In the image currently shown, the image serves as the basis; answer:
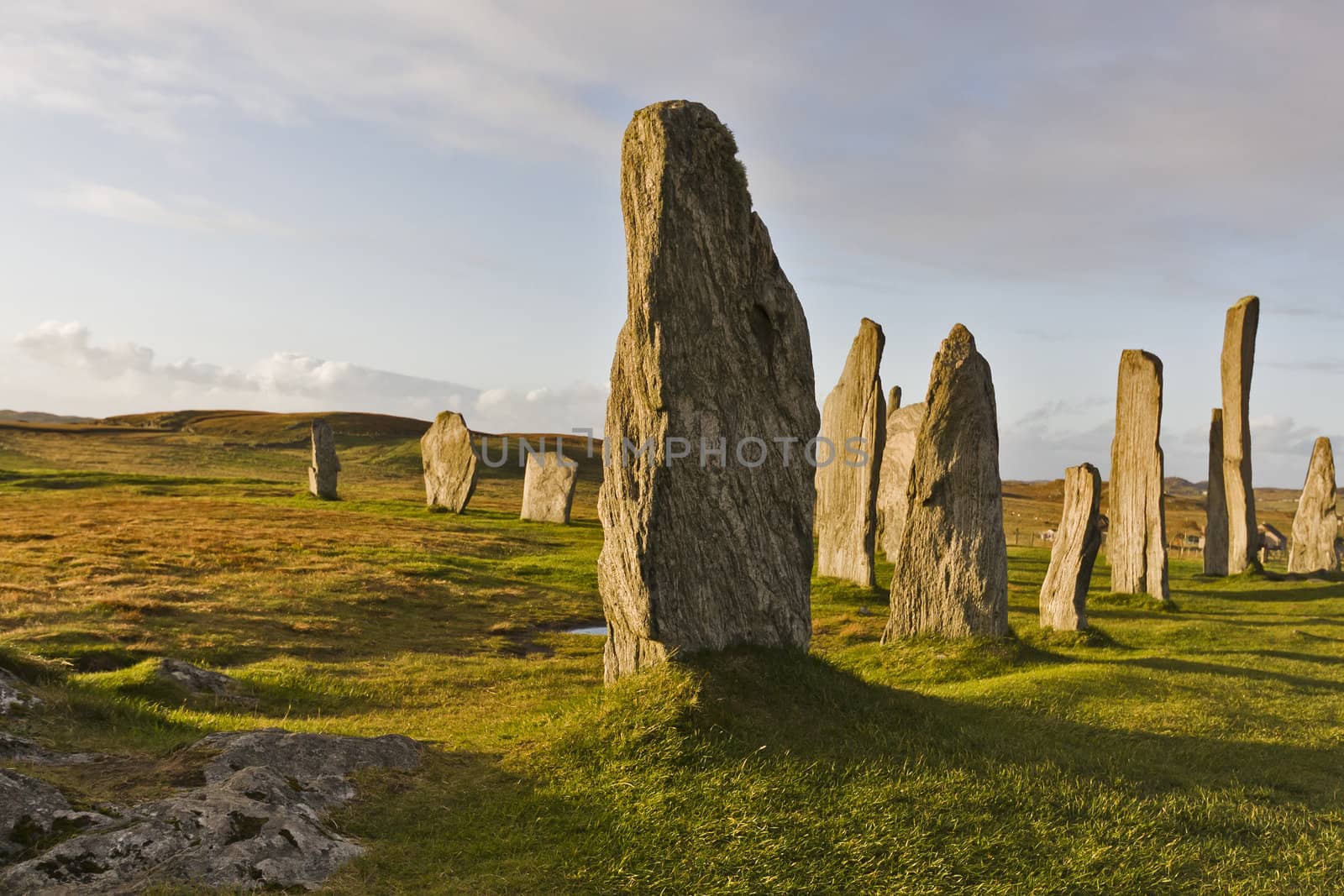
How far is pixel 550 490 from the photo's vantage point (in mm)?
40156

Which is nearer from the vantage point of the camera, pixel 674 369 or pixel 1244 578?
pixel 674 369

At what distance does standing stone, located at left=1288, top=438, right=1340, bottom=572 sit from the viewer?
88.3 ft

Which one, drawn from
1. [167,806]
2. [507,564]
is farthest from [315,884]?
[507,564]

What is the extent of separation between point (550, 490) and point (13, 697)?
3136 centimetres

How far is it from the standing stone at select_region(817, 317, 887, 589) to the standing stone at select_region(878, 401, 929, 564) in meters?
4.78

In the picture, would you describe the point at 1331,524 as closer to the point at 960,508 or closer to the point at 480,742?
the point at 960,508

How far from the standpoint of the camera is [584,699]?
371 inches

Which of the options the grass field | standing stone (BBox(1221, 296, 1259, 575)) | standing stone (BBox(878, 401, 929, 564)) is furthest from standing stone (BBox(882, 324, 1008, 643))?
standing stone (BBox(1221, 296, 1259, 575))

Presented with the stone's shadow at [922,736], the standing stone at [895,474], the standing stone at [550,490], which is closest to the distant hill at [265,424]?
the standing stone at [550,490]

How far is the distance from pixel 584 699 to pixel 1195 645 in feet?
40.1

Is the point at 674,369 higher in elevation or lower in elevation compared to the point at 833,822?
higher

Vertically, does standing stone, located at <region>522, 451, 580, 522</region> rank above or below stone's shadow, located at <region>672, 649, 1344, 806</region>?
above

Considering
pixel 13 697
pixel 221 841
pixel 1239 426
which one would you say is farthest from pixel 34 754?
pixel 1239 426

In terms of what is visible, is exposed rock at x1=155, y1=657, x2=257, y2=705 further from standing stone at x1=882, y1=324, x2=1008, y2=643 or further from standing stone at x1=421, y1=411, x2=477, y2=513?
standing stone at x1=421, y1=411, x2=477, y2=513
